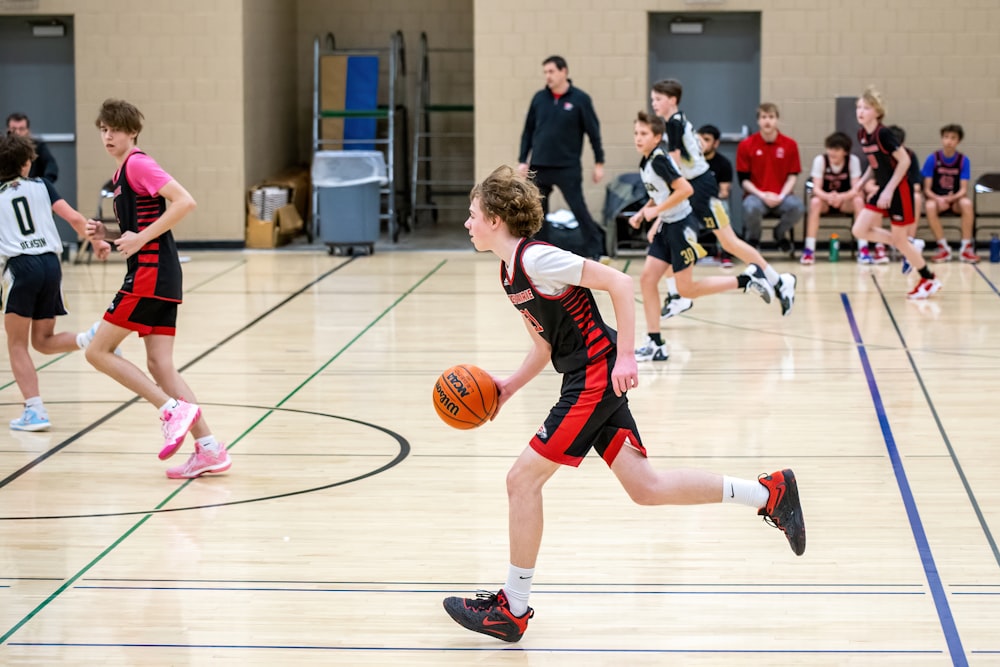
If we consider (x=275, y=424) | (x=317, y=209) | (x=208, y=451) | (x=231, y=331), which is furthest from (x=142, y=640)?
(x=317, y=209)

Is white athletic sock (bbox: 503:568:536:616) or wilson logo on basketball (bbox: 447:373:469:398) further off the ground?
wilson logo on basketball (bbox: 447:373:469:398)

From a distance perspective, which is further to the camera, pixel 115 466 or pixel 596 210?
pixel 596 210

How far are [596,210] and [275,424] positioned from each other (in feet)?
27.1

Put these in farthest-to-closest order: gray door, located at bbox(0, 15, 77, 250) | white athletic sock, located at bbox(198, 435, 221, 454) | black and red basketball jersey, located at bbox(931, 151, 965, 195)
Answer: gray door, located at bbox(0, 15, 77, 250) → black and red basketball jersey, located at bbox(931, 151, 965, 195) → white athletic sock, located at bbox(198, 435, 221, 454)

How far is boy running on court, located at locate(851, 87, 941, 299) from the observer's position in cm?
1118

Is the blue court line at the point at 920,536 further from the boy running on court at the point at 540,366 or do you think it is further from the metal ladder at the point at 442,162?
the metal ladder at the point at 442,162

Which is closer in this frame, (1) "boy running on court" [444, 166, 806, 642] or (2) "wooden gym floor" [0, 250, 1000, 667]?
(1) "boy running on court" [444, 166, 806, 642]

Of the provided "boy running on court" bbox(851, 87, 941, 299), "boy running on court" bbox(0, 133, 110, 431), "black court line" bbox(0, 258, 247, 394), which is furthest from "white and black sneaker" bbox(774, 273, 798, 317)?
"boy running on court" bbox(0, 133, 110, 431)

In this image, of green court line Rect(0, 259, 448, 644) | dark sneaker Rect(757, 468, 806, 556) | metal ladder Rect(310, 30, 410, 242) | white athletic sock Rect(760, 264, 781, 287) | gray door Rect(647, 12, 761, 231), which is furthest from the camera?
metal ladder Rect(310, 30, 410, 242)

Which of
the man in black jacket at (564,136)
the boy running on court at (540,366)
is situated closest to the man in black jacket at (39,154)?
the man in black jacket at (564,136)

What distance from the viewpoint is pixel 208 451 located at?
6109 millimetres

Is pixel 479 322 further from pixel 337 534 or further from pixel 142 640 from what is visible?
pixel 142 640

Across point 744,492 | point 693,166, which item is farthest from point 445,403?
point 693,166

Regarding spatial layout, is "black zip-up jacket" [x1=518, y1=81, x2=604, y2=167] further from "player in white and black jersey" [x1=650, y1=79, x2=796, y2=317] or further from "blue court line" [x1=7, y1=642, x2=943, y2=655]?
"blue court line" [x1=7, y1=642, x2=943, y2=655]
